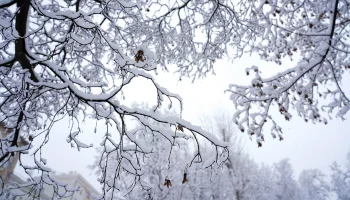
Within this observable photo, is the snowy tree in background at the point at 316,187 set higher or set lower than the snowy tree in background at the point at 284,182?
higher

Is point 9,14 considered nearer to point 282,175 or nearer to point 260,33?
Answer: point 260,33

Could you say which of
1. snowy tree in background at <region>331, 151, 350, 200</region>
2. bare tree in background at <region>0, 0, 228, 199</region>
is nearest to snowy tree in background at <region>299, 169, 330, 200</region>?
snowy tree in background at <region>331, 151, 350, 200</region>

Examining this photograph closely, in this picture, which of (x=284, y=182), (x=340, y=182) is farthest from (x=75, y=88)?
(x=340, y=182)

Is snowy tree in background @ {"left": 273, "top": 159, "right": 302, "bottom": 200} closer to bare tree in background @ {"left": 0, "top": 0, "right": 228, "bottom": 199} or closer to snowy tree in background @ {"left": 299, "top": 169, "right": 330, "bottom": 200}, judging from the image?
snowy tree in background @ {"left": 299, "top": 169, "right": 330, "bottom": 200}

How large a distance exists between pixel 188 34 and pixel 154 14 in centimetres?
76

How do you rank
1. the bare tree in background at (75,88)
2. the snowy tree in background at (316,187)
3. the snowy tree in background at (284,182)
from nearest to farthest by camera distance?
the bare tree in background at (75,88) < the snowy tree in background at (284,182) < the snowy tree in background at (316,187)

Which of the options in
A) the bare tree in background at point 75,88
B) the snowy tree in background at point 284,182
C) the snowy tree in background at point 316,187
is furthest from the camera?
the snowy tree in background at point 316,187

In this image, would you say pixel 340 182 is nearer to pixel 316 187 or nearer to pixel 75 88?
pixel 316 187

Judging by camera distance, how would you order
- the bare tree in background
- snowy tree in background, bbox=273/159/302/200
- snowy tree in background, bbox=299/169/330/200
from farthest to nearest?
snowy tree in background, bbox=299/169/330/200
snowy tree in background, bbox=273/159/302/200
the bare tree in background

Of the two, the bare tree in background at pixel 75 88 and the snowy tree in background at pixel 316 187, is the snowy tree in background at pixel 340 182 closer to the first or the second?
the snowy tree in background at pixel 316 187

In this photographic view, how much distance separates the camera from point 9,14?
160 inches

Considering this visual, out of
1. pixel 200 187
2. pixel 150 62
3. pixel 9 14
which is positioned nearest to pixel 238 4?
pixel 150 62

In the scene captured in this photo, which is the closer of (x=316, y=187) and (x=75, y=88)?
(x=75, y=88)

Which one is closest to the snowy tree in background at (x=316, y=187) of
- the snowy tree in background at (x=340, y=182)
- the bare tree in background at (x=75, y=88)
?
the snowy tree in background at (x=340, y=182)
